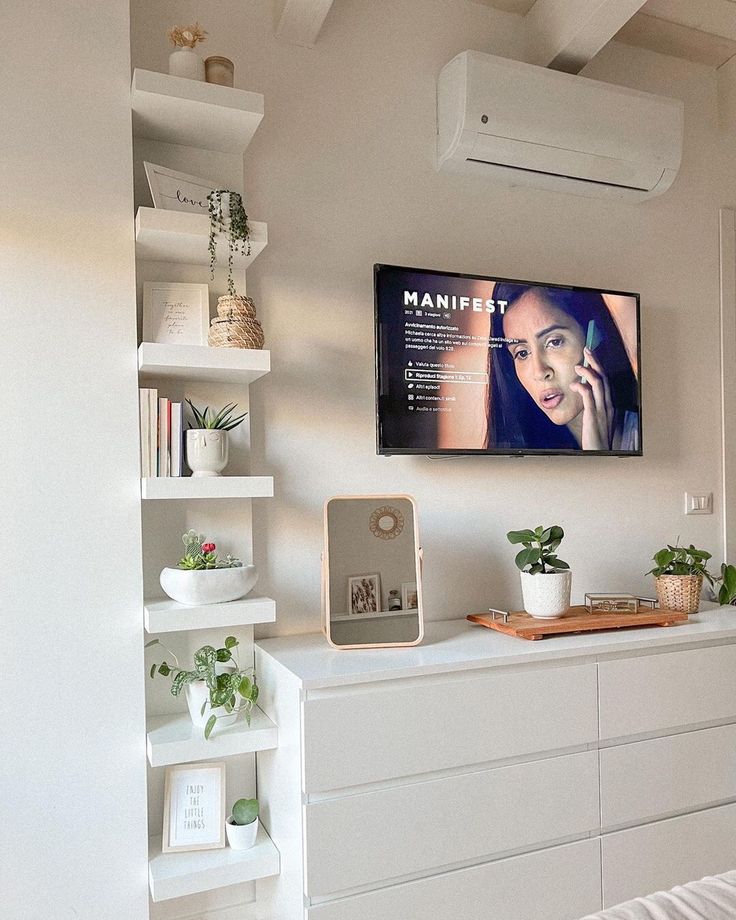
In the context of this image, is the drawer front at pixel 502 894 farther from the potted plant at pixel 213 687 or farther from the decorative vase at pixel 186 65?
the decorative vase at pixel 186 65

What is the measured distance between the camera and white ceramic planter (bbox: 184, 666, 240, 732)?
1874mm

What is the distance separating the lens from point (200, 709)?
187 cm

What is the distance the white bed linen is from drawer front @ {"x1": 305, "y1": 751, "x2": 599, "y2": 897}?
756mm

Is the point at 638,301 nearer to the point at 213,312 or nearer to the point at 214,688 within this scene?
the point at 213,312

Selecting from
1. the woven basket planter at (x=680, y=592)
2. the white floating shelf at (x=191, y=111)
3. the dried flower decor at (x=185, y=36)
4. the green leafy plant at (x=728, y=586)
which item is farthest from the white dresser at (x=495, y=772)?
the dried flower decor at (x=185, y=36)

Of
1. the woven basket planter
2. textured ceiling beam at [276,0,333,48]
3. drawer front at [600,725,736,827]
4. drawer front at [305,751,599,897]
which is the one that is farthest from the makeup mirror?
textured ceiling beam at [276,0,333,48]

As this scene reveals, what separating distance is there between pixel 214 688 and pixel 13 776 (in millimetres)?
505

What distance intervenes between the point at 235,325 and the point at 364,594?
2.63 ft

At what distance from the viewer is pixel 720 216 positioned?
2945mm

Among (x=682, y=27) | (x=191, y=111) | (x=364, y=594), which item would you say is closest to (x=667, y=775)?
(x=364, y=594)

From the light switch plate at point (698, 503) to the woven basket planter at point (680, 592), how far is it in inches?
18.6

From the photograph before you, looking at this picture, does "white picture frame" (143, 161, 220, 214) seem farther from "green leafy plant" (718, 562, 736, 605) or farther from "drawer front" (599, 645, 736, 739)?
"green leafy plant" (718, 562, 736, 605)

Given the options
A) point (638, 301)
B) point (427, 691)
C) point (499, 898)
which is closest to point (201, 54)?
point (638, 301)

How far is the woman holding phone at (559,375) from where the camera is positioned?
2.42 m
